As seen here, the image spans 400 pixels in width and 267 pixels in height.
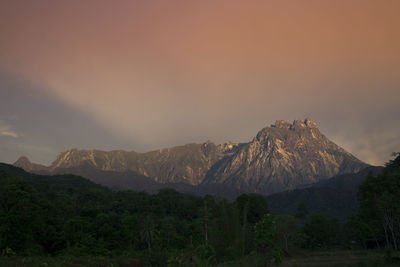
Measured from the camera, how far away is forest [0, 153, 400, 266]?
752 centimetres

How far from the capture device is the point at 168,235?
81062 mm

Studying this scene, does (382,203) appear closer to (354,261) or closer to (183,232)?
(354,261)

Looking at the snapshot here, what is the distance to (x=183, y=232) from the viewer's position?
93188 mm

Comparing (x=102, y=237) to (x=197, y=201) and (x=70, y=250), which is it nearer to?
(x=70, y=250)

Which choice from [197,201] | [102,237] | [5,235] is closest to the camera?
[5,235]

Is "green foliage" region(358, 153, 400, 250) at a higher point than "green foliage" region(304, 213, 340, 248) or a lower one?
higher

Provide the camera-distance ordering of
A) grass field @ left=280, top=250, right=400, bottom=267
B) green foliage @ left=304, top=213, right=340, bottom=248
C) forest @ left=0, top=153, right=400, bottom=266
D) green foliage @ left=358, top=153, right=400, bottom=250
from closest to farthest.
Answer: forest @ left=0, top=153, right=400, bottom=266 → grass field @ left=280, top=250, right=400, bottom=267 → green foliage @ left=358, top=153, right=400, bottom=250 → green foliage @ left=304, top=213, right=340, bottom=248

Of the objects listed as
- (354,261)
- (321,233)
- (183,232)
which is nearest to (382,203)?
(354,261)

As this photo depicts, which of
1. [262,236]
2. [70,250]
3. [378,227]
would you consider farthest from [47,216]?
[378,227]

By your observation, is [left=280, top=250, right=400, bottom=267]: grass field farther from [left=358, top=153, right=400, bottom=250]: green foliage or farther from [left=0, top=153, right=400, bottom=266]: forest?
[left=358, top=153, right=400, bottom=250]: green foliage

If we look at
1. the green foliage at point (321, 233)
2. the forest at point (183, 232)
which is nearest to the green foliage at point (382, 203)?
the forest at point (183, 232)

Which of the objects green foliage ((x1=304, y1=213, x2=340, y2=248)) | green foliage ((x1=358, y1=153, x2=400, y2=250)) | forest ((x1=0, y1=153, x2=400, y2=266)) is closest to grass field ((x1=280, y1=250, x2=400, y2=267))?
forest ((x1=0, y1=153, x2=400, y2=266))

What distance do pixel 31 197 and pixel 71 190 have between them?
284ft

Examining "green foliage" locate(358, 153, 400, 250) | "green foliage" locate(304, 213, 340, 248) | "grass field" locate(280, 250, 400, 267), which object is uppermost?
"green foliage" locate(358, 153, 400, 250)
